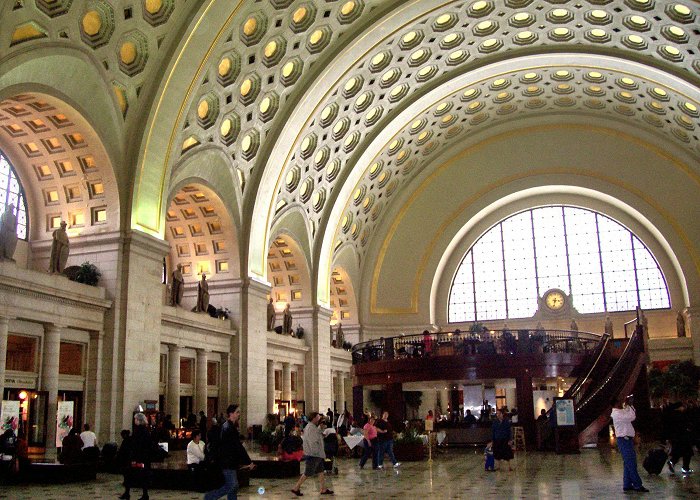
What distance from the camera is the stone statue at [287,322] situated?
98.8 ft

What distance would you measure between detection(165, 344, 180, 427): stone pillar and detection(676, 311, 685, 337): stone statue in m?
24.5

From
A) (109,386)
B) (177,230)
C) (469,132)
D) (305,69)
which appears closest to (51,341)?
(109,386)

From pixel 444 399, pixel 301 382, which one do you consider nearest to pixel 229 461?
pixel 301 382

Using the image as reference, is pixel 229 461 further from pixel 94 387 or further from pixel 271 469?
pixel 94 387

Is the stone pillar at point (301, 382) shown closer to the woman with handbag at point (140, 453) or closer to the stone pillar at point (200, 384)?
the stone pillar at point (200, 384)

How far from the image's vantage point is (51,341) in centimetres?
1741

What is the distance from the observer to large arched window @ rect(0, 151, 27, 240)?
19969mm

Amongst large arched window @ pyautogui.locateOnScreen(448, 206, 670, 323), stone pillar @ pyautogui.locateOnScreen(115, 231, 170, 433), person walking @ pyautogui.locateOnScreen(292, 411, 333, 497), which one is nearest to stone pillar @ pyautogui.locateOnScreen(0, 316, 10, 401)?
stone pillar @ pyautogui.locateOnScreen(115, 231, 170, 433)

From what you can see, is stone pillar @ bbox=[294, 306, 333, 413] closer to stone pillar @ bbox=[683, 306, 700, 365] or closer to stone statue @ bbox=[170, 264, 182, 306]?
stone statue @ bbox=[170, 264, 182, 306]

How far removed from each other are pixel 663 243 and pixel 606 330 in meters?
5.42

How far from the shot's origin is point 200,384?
2386 centimetres

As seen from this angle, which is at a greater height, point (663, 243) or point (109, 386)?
point (663, 243)

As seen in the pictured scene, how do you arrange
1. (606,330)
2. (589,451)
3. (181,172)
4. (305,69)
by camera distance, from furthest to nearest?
1. (606,330)
2. (305,69)
3. (181,172)
4. (589,451)

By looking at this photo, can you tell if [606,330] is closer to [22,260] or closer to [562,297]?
[562,297]
